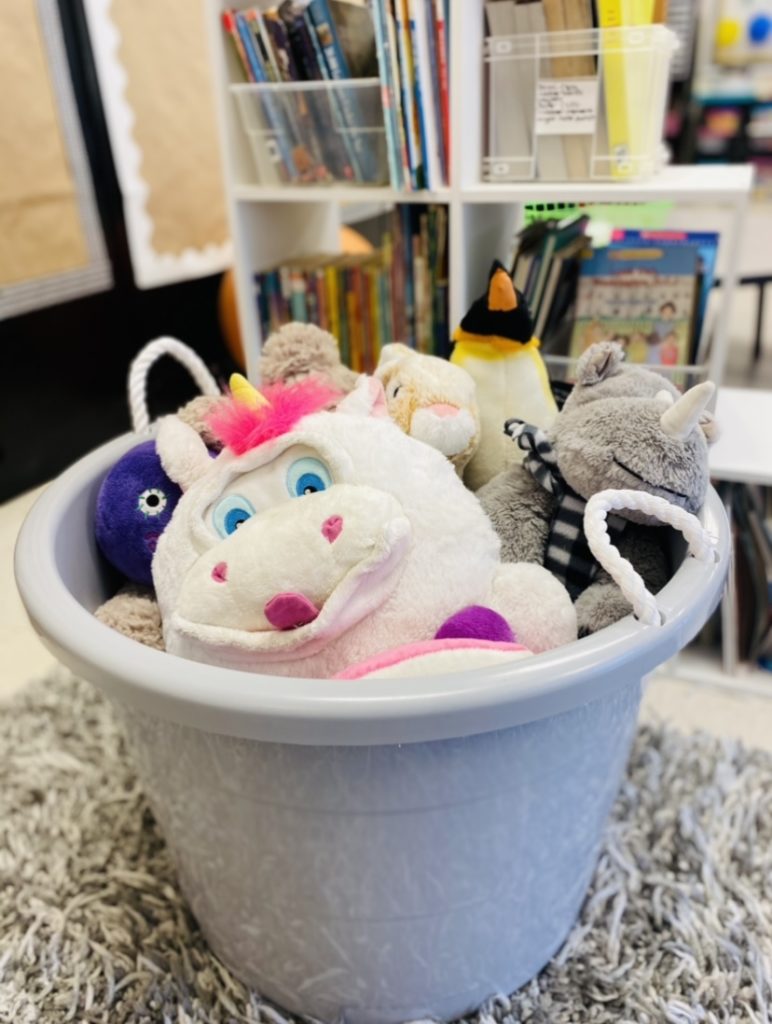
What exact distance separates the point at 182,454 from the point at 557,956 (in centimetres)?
54

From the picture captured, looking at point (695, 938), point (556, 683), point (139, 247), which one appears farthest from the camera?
point (139, 247)

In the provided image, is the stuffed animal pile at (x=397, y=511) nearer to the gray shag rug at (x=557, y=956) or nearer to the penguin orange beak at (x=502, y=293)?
the penguin orange beak at (x=502, y=293)

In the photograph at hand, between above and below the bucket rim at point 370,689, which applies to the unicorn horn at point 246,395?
above

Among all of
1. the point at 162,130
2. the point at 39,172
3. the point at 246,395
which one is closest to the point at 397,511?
the point at 246,395

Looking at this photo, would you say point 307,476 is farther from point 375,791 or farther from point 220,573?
point 375,791

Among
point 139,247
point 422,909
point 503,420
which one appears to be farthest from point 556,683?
point 139,247

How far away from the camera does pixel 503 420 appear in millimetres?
759

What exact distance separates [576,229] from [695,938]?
871 millimetres

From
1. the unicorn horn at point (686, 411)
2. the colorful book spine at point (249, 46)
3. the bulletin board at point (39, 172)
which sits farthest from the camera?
the bulletin board at point (39, 172)

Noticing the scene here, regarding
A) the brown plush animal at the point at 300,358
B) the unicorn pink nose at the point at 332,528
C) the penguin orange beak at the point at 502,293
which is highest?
the penguin orange beak at the point at 502,293

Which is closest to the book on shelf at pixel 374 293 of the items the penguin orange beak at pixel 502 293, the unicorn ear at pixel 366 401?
the penguin orange beak at pixel 502 293

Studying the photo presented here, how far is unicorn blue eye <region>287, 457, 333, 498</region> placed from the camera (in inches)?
22.7

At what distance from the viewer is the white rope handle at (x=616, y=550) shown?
1.63 ft

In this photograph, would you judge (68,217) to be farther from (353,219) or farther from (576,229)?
(576,229)
